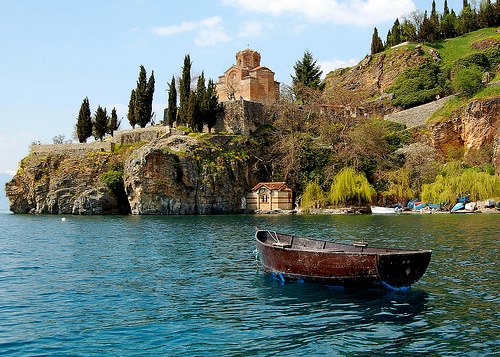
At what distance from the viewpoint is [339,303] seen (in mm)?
14797

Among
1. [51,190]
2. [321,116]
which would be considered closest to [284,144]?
[321,116]

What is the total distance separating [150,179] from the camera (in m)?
65.2

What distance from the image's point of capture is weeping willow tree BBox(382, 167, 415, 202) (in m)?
62.5

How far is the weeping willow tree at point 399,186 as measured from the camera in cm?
6250

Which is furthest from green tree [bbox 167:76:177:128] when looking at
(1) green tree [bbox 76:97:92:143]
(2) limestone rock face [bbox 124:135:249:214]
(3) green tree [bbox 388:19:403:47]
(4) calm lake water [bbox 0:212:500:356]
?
(3) green tree [bbox 388:19:403:47]

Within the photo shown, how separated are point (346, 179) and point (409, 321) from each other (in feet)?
170

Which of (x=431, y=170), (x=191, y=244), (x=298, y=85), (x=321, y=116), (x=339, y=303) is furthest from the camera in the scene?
(x=298, y=85)

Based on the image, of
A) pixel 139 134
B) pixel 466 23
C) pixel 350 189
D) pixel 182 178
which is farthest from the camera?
pixel 466 23

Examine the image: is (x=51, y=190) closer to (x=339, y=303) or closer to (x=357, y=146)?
(x=357, y=146)

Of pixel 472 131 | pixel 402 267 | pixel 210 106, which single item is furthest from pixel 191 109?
pixel 402 267

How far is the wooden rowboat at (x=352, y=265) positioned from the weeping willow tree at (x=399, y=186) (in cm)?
4666

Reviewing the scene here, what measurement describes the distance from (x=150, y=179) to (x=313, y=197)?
22414 millimetres

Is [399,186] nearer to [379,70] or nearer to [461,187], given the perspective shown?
[461,187]

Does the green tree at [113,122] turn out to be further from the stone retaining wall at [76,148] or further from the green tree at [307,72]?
the green tree at [307,72]
